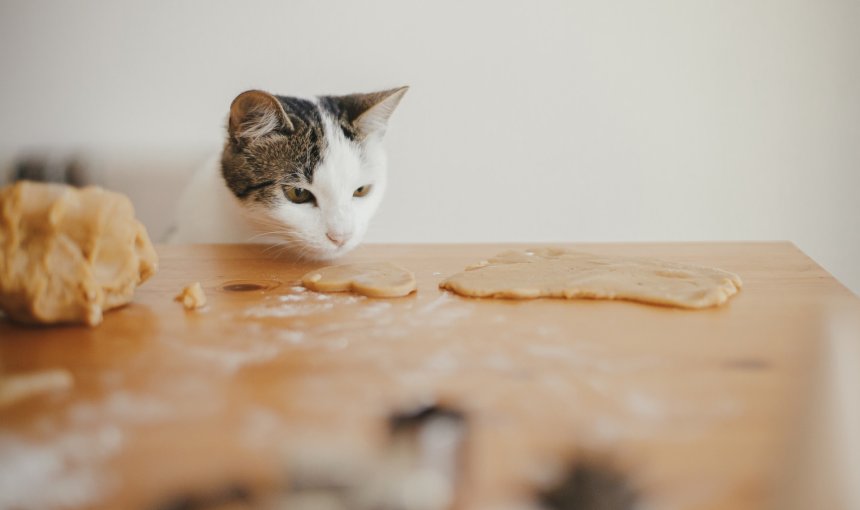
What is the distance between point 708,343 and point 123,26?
6.09 feet

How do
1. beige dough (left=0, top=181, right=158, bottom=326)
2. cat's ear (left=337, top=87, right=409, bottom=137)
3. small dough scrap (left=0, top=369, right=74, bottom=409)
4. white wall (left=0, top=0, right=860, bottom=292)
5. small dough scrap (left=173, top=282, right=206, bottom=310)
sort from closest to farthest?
small dough scrap (left=0, top=369, right=74, bottom=409)
beige dough (left=0, top=181, right=158, bottom=326)
small dough scrap (left=173, top=282, right=206, bottom=310)
cat's ear (left=337, top=87, right=409, bottom=137)
white wall (left=0, top=0, right=860, bottom=292)

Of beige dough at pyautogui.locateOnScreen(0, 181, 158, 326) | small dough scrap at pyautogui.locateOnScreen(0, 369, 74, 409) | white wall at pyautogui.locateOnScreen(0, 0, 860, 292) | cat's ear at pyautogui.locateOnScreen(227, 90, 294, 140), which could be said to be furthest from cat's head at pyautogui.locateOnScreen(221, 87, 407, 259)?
white wall at pyautogui.locateOnScreen(0, 0, 860, 292)

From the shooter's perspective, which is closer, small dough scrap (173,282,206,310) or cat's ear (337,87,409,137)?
small dough scrap (173,282,206,310)

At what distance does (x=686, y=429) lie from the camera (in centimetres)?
57

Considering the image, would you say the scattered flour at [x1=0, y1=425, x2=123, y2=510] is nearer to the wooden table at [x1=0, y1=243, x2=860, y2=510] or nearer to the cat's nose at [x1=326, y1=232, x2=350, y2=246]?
the wooden table at [x1=0, y1=243, x2=860, y2=510]

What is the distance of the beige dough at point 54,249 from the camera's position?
2.59 feet

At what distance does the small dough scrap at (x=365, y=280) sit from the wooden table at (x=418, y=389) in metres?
0.03

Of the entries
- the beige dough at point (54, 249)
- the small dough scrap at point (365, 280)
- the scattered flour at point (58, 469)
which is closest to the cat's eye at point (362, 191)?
the small dough scrap at point (365, 280)

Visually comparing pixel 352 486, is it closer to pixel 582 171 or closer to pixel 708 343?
pixel 708 343

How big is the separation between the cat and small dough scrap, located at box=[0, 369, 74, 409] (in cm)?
58

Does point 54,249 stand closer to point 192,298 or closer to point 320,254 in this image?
point 192,298

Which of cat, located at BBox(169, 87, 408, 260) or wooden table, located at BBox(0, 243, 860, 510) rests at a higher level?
cat, located at BBox(169, 87, 408, 260)

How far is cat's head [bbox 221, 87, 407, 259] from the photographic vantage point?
120 cm

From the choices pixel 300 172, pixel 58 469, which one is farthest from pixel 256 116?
pixel 58 469
